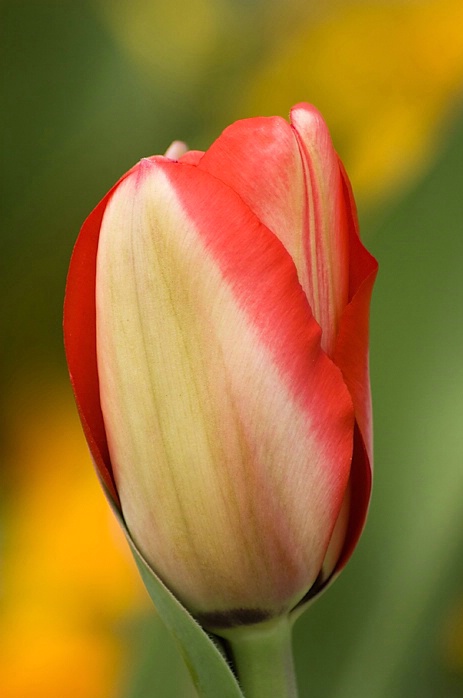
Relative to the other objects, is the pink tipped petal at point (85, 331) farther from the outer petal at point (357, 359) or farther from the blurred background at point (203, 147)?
the blurred background at point (203, 147)

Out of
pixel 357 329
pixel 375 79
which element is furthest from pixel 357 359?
pixel 375 79

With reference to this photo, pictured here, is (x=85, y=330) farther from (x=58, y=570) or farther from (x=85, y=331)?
(x=58, y=570)

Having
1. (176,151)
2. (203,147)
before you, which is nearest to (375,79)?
(203,147)

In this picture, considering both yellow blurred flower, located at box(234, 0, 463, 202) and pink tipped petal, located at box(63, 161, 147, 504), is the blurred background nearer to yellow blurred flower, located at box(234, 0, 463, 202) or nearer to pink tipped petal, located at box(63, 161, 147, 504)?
yellow blurred flower, located at box(234, 0, 463, 202)

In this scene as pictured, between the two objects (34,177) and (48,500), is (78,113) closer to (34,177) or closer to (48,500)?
(34,177)

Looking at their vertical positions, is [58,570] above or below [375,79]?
below

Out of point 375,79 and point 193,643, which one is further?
point 375,79
